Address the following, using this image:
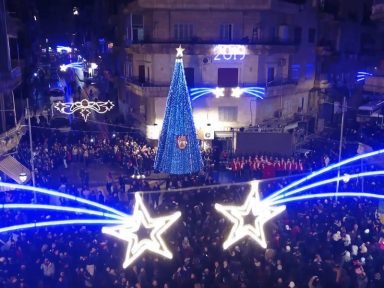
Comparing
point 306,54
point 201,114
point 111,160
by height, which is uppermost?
point 306,54

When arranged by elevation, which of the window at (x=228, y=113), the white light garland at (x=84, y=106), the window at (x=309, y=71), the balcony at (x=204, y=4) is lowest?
the window at (x=228, y=113)

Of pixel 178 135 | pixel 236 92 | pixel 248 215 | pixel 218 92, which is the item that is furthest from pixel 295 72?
pixel 248 215

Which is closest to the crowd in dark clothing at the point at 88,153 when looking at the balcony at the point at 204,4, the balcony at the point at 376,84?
the balcony at the point at 204,4

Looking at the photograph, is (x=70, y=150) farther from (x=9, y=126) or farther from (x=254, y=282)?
(x=254, y=282)

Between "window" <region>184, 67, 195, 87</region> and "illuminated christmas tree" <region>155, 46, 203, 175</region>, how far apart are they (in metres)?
8.00

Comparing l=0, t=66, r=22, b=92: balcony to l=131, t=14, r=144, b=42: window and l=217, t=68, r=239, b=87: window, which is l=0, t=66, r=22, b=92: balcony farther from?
l=217, t=68, r=239, b=87: window

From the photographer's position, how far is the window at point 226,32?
31344mm

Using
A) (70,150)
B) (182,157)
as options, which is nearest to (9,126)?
(70,150)

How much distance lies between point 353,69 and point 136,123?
2143cm

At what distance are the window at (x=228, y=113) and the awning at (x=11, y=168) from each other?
14.5m

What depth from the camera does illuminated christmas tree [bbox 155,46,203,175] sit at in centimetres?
2369

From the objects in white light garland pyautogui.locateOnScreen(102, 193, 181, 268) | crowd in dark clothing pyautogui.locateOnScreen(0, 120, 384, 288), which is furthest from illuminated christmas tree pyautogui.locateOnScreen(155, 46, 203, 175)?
white light garland pyautogui.locateOnScreen(102, 193, 181, 268)

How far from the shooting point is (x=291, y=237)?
17297mm

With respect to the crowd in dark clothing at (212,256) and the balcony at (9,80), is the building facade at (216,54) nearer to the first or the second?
the balcony at (9,80)
